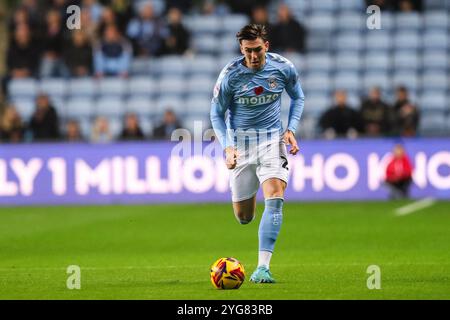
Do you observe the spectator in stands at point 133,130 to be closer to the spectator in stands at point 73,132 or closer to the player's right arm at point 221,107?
the spectator in stands at point 73,132

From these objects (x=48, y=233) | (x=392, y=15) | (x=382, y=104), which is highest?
(x=392, y=15)

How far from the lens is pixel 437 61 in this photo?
23375mm

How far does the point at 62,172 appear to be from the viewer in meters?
20.8

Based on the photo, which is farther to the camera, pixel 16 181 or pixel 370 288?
pixel 16 181

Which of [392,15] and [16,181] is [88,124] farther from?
[392,15]

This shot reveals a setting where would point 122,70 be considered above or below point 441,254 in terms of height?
above

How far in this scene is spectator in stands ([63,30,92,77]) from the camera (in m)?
23.1

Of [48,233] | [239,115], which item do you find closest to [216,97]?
[239,115]

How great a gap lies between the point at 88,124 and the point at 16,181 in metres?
3.22

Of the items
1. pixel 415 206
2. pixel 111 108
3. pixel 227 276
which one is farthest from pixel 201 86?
pixel 227 276

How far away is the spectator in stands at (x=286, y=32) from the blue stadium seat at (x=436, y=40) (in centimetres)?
268

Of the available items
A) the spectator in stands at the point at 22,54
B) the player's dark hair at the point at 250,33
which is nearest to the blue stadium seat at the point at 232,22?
the spectator in stands at the point at 22,54
